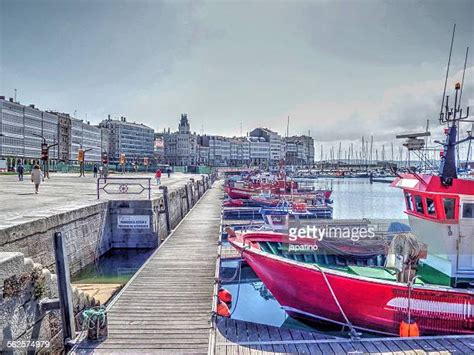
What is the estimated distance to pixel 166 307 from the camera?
30.1 feet

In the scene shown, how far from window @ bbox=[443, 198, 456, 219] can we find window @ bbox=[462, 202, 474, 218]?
272 mm

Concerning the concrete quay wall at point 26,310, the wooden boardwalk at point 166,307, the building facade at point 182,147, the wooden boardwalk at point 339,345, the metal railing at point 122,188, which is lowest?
the wooden boardwalk at point 339,345

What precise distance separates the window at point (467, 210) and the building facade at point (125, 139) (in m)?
156

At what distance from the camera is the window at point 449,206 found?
10843 mm

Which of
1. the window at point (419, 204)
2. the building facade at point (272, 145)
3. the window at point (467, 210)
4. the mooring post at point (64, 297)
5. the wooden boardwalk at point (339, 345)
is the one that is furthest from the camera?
the building facade at point (272, 145)

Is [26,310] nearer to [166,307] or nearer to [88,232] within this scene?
[166,307]

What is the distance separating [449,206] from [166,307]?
25.4 ft

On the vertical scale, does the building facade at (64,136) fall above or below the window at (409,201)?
above

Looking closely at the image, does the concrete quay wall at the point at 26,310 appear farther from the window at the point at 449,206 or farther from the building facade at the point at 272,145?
the building facade at the point at 272,145

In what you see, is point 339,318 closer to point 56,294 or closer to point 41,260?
point 56,294

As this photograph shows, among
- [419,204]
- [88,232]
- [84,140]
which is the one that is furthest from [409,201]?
[84,140]

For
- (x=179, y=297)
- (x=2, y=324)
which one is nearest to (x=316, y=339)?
(x=179, y=297)

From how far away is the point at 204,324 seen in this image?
8.31 meters

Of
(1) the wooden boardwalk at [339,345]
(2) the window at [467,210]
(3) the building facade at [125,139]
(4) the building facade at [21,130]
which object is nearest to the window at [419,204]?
(2) the window at [467,210]
